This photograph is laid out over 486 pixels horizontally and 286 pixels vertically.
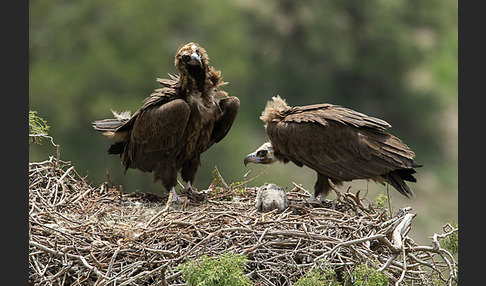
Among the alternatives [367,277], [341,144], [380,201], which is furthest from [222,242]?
[380,201]

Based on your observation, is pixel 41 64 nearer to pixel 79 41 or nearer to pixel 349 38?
pixel 79 41

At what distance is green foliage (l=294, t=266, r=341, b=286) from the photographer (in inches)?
220

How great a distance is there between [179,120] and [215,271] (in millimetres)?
2372

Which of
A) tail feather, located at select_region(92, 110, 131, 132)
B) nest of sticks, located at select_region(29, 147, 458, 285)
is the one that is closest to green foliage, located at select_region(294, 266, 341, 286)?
nest of sticks, located at select_region(29, 147, 458, 285)

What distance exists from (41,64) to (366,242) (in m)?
15.5

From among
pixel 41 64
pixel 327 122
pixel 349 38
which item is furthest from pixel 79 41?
pixel 327 122

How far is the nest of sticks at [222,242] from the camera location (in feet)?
19.6

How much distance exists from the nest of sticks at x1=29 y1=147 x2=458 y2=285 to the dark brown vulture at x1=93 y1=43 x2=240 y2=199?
81 cm

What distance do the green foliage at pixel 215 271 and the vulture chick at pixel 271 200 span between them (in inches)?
54.1

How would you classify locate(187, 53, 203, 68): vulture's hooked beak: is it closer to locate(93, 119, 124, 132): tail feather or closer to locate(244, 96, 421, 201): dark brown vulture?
locate(244, 96, 421, 201): dark brown vulture

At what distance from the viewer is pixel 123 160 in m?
8.26

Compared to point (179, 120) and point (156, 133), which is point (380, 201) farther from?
point (156, 133)

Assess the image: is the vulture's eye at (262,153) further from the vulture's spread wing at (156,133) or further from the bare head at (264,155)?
the vulture's spread wing at (156,133)

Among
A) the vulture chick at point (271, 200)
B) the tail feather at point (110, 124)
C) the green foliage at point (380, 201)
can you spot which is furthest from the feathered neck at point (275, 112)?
the tail feather at point (110, 124)
